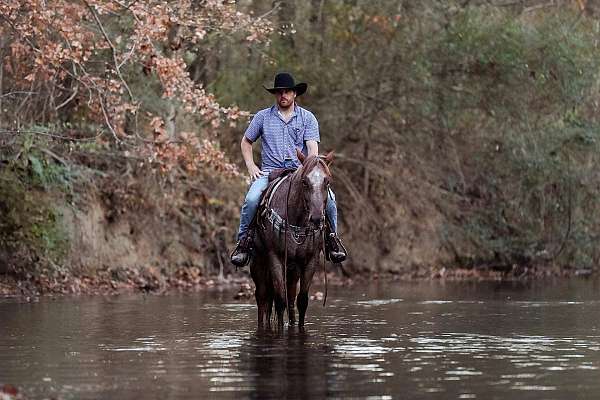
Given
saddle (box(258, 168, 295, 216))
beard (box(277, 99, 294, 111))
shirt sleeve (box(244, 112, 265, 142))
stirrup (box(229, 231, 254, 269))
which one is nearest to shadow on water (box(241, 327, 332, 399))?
stirrup (box(229, 231, 254, 269))

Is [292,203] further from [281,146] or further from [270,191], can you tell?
[281,146]

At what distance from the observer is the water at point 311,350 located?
10.9m

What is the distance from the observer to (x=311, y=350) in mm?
13852

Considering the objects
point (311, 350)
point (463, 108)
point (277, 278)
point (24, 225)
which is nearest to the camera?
point (311, 350)

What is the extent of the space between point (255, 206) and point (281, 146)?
0.81 m

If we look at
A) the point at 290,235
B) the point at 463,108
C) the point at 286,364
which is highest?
the point at 463,108

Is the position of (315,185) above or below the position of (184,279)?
above

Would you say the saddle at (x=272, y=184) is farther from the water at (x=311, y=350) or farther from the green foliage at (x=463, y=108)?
the green foliage at (x=463, y=108)

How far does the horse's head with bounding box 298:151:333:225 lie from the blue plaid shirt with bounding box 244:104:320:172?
1110 mm

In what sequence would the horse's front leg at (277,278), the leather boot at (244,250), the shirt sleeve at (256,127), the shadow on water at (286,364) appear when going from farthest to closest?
the shirt sleeve at (256,127) → the leather boot at (244,250) → the horse's front leg at (277,278) → the shadow on water at (286,364)

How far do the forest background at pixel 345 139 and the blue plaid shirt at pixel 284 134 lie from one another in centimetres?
567

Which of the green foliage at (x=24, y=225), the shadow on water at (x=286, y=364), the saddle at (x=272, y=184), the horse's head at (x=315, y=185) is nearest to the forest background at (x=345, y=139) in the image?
the green foliage at (x=24, y=225)

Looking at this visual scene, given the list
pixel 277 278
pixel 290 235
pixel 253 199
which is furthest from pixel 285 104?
pixel 277 278

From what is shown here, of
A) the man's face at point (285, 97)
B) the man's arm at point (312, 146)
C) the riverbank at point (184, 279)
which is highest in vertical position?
the man's face at point (285, 97)
